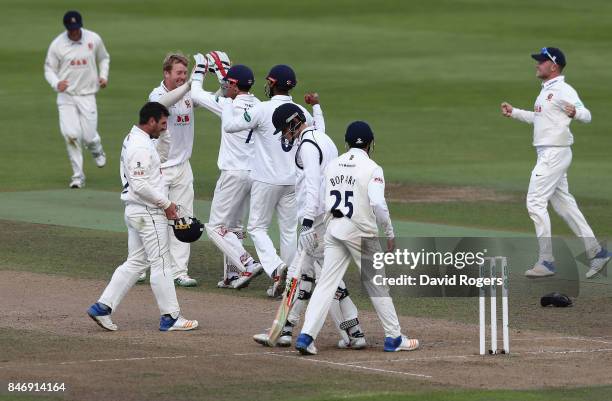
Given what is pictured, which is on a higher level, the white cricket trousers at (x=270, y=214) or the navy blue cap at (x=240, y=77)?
the navy blue cap at (x=240, y=77)

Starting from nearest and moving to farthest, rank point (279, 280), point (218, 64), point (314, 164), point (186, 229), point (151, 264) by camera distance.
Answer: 1. point (314, 164)
2. point (151, 264)
3. point (186, 229)
4. point (279, 280)
5. point (218, 64)

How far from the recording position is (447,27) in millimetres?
46781

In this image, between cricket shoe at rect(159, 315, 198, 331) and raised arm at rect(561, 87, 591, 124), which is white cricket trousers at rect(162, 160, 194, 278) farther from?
raised arm at rect(561, 87, 591, 124)

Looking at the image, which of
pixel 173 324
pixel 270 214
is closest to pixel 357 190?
pixel 173 324

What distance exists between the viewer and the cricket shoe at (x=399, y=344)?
38.1 ft

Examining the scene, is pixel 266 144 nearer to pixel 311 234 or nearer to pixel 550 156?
pixel 311 234

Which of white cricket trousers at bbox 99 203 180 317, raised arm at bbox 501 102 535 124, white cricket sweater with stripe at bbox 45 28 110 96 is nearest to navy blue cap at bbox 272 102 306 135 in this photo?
white cricket trousers at bbox 99 203 180 317

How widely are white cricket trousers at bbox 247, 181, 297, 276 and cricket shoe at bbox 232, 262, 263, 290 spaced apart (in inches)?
11.2

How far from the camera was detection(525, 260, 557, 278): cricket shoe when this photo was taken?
15406 mm

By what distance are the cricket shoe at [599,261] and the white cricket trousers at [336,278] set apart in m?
4.72

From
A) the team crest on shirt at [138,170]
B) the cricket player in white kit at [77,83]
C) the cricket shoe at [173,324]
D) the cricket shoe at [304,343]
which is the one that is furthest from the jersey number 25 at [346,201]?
the cricket player in white kit at [77,83]

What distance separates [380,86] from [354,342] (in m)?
25.1

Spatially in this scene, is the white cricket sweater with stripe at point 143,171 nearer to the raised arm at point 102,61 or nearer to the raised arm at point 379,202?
the raised arm at point 379,202

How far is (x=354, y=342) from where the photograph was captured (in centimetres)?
1185
